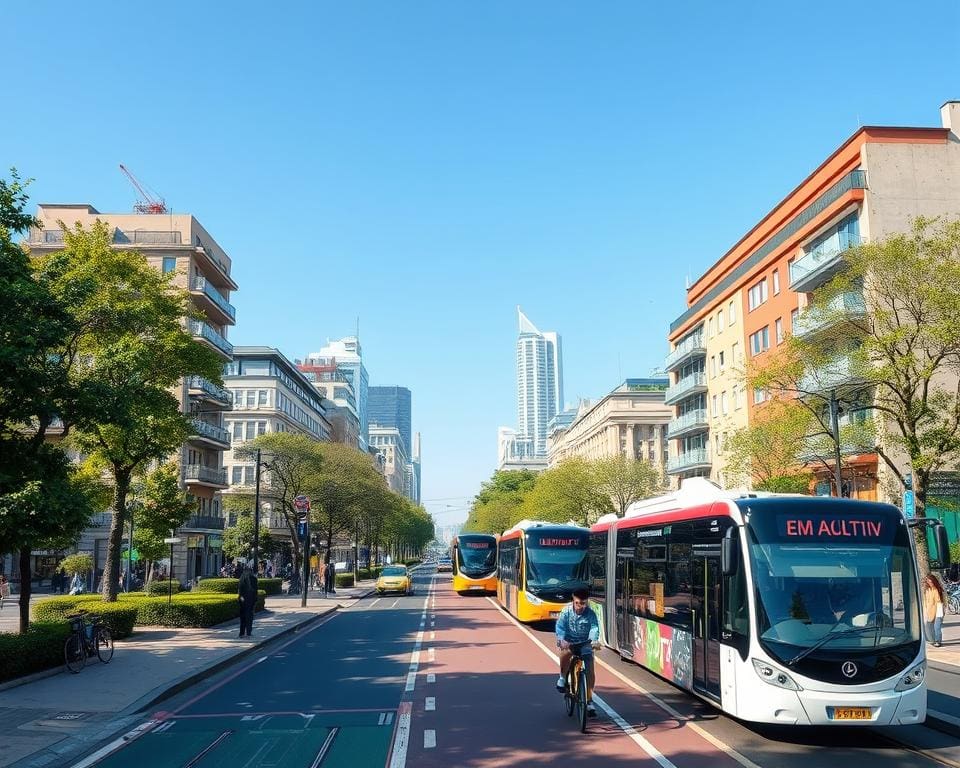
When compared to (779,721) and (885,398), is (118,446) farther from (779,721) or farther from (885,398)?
(885,398)

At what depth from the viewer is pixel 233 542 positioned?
66.1 meters

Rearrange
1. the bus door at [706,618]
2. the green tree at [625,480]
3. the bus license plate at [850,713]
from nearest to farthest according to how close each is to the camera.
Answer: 1. the bus license plate at [850,713]
2. the bus door at [706,618]
3. the green tree at [625,480]

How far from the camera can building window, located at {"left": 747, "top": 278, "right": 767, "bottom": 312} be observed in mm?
48969

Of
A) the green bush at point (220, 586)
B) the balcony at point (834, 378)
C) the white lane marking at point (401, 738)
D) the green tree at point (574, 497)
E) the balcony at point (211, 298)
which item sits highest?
the balcony at point (211, 298)

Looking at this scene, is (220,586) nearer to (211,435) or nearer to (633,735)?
(211,435)

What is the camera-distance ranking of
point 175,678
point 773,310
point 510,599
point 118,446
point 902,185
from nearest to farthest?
point 175,678
point 118,446
point 510,599
point 902,185
point 773,310

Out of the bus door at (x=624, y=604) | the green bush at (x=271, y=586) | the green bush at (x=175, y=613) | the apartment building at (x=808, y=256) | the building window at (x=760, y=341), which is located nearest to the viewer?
the bus door at (x=624, y=604)

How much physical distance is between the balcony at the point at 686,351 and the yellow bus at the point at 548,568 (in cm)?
3671

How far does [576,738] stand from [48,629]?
11.7 m

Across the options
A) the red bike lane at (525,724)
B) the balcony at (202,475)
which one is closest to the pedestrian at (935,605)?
the red bike lane at (525,724)

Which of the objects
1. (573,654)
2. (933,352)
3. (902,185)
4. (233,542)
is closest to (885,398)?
(933,352)

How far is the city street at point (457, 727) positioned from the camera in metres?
9.28

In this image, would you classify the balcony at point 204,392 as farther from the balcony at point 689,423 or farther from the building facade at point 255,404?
the balcony at point 689,423

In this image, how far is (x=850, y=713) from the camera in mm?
9273
